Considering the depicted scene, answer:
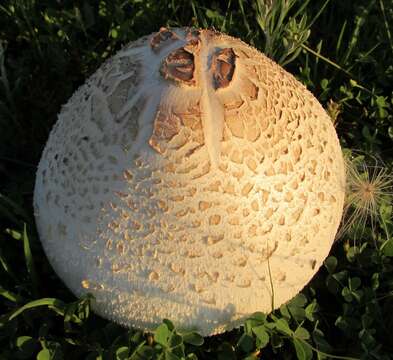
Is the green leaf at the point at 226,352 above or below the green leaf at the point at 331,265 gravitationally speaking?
below

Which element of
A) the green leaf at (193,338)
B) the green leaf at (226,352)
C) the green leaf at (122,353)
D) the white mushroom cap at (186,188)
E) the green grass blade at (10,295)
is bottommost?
the green leaf at (226,352)

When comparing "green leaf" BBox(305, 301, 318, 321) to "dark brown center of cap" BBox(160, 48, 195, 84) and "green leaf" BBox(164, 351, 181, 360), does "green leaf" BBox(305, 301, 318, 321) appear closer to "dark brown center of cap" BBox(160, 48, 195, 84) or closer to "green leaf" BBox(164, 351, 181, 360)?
"green leaf" BBox(164, 351, 181, 360)

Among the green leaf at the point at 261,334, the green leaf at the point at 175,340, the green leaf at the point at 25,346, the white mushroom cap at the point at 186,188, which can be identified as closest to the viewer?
the white mushroom cap at the point at 186,188

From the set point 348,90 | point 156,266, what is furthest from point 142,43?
point 348,90

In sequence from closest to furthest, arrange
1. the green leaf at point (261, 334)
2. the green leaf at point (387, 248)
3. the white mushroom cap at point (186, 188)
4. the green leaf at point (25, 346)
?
the white mushroom cap at point (186, 188) < the green leaf at point (261, 334) < the green leaf at point (25, 346) < the green leaf at point (387, 248)

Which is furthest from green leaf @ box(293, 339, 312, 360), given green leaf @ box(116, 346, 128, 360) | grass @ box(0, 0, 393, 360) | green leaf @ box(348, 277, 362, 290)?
green leaf @ box(116, 346, 128, 360)

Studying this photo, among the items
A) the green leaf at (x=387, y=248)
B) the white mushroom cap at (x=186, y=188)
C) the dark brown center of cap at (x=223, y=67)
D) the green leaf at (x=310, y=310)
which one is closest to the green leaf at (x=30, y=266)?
the white mushroom cap at (x=186, y=188)

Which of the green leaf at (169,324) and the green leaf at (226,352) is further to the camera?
the green leaf at (226,352)

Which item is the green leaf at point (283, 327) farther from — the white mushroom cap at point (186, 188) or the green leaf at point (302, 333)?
the white mushroom cap at point (186, 188)
